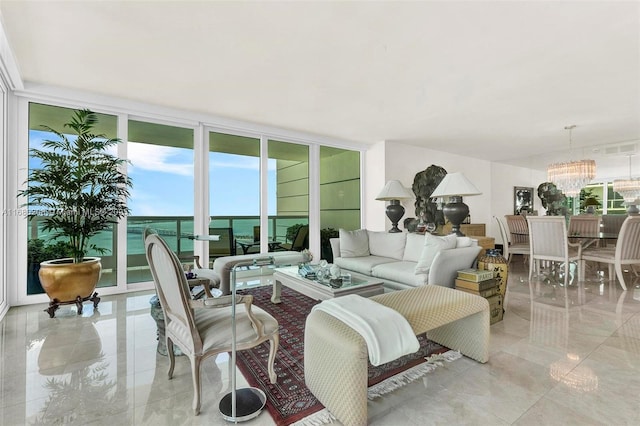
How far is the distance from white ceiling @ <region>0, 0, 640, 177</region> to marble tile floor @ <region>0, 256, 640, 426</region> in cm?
257

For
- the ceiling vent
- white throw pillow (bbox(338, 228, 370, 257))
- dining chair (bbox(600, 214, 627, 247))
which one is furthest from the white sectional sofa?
the ceiling vent

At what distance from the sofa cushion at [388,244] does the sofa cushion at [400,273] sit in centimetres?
33

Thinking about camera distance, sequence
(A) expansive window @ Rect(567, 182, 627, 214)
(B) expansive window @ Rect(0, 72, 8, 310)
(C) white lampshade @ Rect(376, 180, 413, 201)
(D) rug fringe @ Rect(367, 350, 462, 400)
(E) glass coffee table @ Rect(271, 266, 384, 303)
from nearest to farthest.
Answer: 1. (D) rug fringe @ Rect(367, 350, 462, 400)
2. (E) glass coffee table @ Rect(271, 266, 384, 303)
3. (B) expansive window @ Rect(0, 72, 8, 310)
4. (C) white lampshade @ Rect(376, 180, 413, 201)
5. (A) expansive window @ Rect(567, 182, 627, 214)

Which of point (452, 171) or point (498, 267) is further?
point (452, 171)

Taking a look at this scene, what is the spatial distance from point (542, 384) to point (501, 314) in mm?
1130

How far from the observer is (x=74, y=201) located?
10.3ft

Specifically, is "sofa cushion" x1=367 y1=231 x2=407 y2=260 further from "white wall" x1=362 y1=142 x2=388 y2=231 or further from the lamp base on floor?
the lamp base on floor

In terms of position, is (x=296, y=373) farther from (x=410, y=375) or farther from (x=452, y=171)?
(x=452, y=171)

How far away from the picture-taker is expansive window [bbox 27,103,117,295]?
3.44 meters

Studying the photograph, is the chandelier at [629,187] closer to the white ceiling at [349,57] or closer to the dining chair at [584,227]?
the dining chair at [584,227]

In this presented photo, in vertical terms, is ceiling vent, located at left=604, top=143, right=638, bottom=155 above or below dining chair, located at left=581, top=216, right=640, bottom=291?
above

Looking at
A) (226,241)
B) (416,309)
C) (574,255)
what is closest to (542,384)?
(416,309)

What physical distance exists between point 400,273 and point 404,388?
1552mm

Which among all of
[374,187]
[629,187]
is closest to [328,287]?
[374,187]
